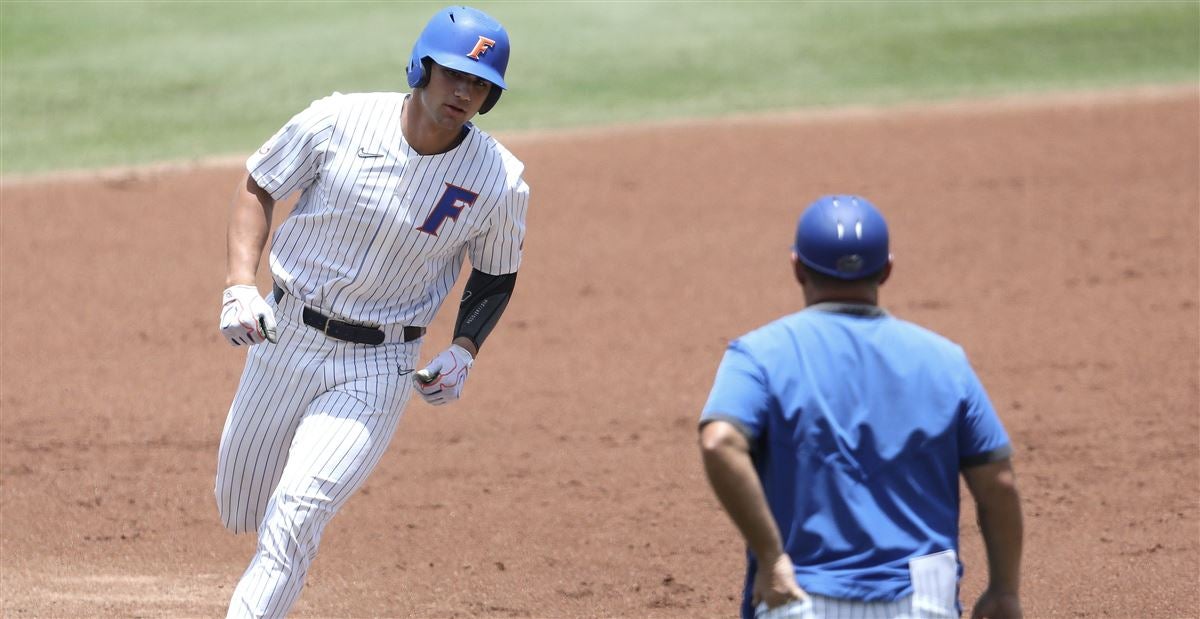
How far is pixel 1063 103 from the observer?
13.1 m

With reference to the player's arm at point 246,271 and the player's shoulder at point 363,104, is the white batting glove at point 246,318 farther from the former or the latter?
the player's shoulder at point 363,104

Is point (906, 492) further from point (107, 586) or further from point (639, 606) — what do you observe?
point (107, 586)

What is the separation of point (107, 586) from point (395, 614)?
1.11 meters

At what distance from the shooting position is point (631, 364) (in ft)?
27.5

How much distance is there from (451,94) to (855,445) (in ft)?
5.62

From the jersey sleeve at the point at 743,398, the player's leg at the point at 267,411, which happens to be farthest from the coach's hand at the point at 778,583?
the player's leg at the point at 267,411

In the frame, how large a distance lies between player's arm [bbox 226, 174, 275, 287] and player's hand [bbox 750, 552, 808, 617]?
1836 mm

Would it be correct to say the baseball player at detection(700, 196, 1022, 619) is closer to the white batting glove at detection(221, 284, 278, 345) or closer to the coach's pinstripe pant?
the coach's pinstripe pant

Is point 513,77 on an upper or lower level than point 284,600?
lower

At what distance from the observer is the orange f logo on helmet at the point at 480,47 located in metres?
4.18

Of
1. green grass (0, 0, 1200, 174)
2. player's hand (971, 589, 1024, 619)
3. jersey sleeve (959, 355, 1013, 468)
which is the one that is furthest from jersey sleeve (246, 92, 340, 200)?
green grass (0, 0, 1200, 174)

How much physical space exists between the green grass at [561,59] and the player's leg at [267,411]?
7470 mm

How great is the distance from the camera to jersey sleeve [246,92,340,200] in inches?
169

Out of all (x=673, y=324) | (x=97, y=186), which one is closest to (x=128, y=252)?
(x=97, y=186)
